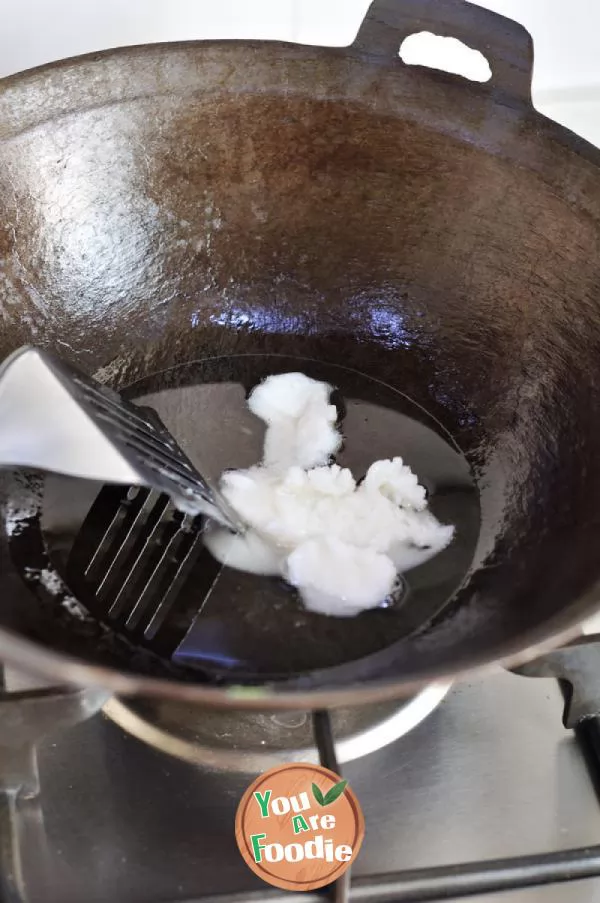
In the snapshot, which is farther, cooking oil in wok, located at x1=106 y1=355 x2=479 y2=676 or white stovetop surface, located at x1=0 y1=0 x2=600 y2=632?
white stovetop surface, located at x1=0 y1=0 x2=600 y2=632

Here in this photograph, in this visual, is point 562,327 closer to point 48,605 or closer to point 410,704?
point 410,704

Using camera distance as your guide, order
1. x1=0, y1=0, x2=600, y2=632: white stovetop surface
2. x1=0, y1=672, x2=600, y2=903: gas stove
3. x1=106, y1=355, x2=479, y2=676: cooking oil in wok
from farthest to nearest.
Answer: x1=0, y1=0, x2=600, y2=632: white stovetop surface, x1=106, y1=355, x2=479, y2=676: cooking oil in wok, x1=0, y1=672, x2=600, y2=903: gas stove

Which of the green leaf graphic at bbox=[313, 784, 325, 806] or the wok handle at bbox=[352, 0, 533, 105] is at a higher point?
the wok handle at bbox=[352, 0, 533, 105]

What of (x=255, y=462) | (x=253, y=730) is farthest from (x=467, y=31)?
(x=253, y=730)

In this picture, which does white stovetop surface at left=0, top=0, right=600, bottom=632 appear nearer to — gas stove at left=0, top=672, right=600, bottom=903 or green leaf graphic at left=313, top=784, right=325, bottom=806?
gas stove at left=0, top=672, right=600, bottom=903

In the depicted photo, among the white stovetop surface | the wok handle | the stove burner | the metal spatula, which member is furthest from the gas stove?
the white stovetop surface

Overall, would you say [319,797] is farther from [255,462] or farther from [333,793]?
[255,462]

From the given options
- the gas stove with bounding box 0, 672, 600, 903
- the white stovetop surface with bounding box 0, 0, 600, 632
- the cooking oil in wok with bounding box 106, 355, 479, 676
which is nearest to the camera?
the gas stove with bounding box 0, 672, 600, 903
